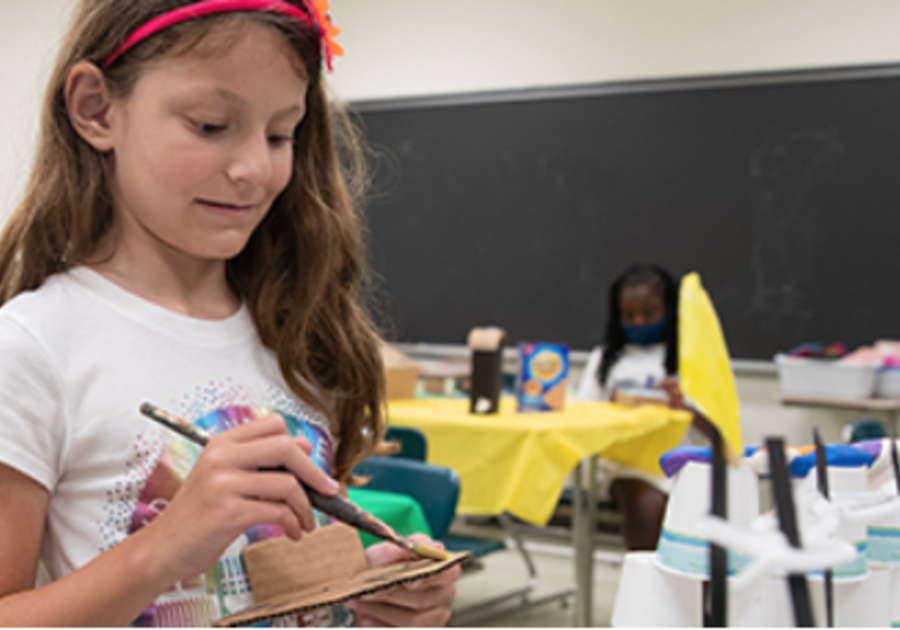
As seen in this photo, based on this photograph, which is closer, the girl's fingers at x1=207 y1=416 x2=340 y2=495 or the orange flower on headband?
the girl's fingers at x1=207 y1=416 x2=340 y2=495

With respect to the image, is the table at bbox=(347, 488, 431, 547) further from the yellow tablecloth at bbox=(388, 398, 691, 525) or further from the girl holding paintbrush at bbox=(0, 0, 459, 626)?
the girl holding paintbrush at bbox=(0, 0, 459, 626)

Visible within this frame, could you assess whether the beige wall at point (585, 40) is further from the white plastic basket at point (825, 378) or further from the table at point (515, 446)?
the table at point (515, 446)

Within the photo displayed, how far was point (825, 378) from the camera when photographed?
3463 mm

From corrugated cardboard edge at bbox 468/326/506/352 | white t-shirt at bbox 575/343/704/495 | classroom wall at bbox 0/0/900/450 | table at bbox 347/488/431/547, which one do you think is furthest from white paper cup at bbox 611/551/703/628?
classroom wall at bbox 0/0/900/450

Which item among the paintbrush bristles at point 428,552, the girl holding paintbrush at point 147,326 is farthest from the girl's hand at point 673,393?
the paintbrush bristles at point 428,552

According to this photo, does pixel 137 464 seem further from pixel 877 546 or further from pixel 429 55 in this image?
pixel 429 55

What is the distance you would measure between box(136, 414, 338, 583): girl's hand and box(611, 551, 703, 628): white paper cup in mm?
216

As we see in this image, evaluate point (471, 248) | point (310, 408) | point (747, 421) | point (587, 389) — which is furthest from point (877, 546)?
point (471, 248)

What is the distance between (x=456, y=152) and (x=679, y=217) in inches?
46.7

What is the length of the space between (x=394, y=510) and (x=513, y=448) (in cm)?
69

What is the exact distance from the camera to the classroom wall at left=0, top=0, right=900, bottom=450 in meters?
3.70

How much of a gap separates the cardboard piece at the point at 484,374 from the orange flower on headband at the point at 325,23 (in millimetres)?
1730

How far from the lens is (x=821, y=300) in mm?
3738

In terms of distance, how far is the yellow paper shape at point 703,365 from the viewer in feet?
1.17
